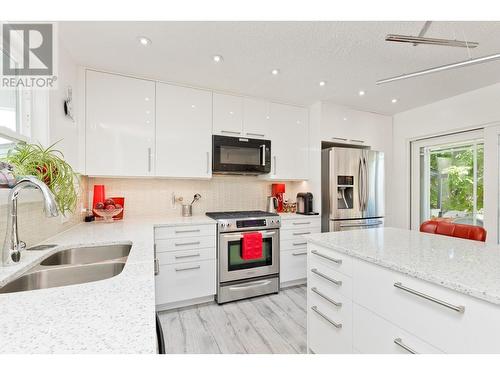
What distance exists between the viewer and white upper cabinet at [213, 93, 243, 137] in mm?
2686

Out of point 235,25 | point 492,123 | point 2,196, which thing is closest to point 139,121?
point 235,25

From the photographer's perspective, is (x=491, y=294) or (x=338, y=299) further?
(x=338, y=299)

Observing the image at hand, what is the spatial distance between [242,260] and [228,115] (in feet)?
5.47

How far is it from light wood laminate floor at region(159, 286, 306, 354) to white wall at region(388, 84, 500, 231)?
2123mm

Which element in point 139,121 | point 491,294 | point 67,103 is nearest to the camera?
point 491,294

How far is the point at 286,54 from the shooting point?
194 cm

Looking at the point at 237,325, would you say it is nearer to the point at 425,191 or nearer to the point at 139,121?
the point at 139,121

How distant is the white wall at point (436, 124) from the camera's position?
248cm

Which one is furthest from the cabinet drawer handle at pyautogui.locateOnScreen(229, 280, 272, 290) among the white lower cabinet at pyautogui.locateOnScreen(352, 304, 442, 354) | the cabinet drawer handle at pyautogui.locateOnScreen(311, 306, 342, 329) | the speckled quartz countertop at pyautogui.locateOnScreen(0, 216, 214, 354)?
the speckled quartz countertop at pyautogui.locateOnScreen(0, 216, 214, 354)

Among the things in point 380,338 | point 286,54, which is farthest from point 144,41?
point 380,338

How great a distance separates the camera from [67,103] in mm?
1836

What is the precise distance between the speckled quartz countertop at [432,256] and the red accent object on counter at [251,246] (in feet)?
3.37

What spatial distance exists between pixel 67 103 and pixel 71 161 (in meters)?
0.47

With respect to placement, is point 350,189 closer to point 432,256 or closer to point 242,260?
point 242,260
